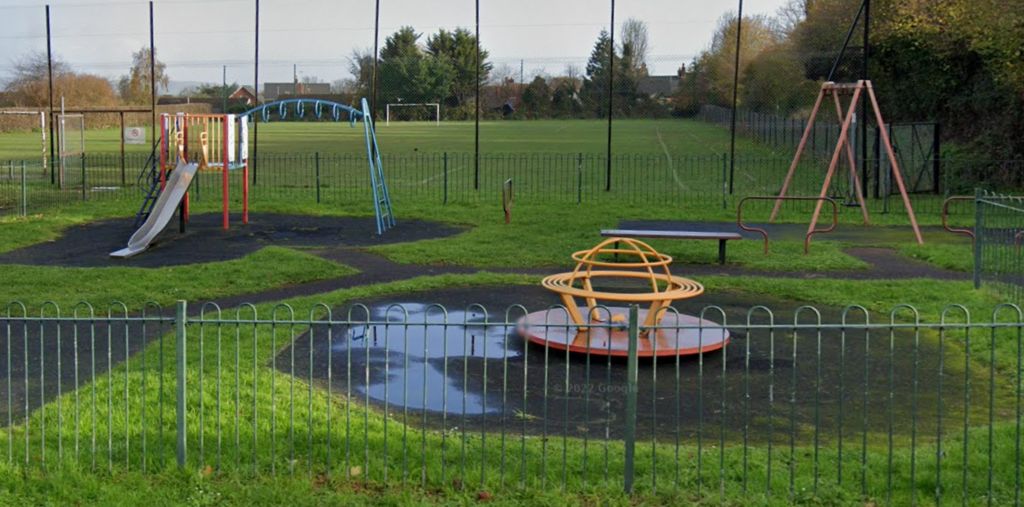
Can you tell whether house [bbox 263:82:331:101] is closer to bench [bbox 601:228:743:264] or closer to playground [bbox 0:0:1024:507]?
playground [bbox 0:0:1024:507]

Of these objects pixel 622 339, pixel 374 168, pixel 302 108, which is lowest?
pixel 622 339

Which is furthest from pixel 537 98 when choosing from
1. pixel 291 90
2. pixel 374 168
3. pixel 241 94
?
pixel 374 168

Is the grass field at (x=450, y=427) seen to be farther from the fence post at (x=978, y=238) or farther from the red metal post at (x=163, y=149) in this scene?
the red metal post at (x=163, y=149)

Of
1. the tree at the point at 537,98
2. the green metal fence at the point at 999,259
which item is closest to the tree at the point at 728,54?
the tree at the point at 537,98

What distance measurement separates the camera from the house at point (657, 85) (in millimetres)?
40219

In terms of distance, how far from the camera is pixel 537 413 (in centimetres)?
810

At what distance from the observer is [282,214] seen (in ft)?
71.8

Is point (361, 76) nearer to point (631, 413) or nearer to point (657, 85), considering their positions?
point (657, 85)

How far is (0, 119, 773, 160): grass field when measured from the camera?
138 feet

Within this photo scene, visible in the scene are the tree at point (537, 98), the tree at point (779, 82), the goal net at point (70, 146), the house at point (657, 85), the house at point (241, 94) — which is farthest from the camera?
the tree at point (537, 98)

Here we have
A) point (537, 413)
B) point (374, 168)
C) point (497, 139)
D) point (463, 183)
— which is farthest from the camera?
point (497, 139)

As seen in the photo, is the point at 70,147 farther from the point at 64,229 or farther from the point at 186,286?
the point at 186,286

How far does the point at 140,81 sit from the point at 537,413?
40.2 meters

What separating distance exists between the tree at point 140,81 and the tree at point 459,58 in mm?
11003
